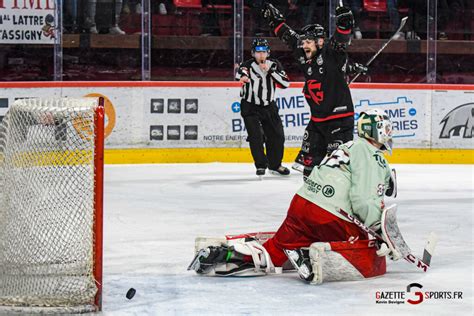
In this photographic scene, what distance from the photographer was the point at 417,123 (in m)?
10.9

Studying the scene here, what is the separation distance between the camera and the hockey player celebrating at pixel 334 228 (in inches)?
189

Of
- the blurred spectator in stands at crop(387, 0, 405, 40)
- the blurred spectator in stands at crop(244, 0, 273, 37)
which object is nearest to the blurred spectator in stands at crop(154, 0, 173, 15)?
the blurred spectator in stands at crop(244, 0, 273, 37)

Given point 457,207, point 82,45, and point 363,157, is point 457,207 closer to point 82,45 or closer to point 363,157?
point 363,157

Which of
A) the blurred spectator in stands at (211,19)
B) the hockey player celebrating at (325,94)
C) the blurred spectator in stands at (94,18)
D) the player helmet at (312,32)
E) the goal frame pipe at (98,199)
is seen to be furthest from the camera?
the blurred spectator in stands at (211,19)

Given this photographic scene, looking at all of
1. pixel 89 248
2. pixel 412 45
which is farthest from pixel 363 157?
pixel 412 45

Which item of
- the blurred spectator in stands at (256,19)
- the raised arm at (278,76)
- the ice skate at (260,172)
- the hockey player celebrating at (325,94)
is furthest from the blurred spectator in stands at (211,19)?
the hockey player celebrating at (325,94)

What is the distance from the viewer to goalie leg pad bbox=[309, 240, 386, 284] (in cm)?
477

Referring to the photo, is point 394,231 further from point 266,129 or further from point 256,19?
point 256,19

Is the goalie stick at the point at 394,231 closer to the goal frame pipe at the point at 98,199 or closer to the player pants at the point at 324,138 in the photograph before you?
the goal frame pipe at the point at 98,199

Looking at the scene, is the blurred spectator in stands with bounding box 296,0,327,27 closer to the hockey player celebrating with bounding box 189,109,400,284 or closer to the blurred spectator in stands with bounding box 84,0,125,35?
the blurred spectator in stands with bounding box 84,0,125,35

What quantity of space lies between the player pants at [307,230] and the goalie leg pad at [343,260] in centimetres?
9

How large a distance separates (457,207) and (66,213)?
3.98 m

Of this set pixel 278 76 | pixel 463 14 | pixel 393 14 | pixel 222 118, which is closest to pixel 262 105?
pixel 278 76

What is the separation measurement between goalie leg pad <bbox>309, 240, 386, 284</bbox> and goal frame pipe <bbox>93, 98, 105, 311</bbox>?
98cm
